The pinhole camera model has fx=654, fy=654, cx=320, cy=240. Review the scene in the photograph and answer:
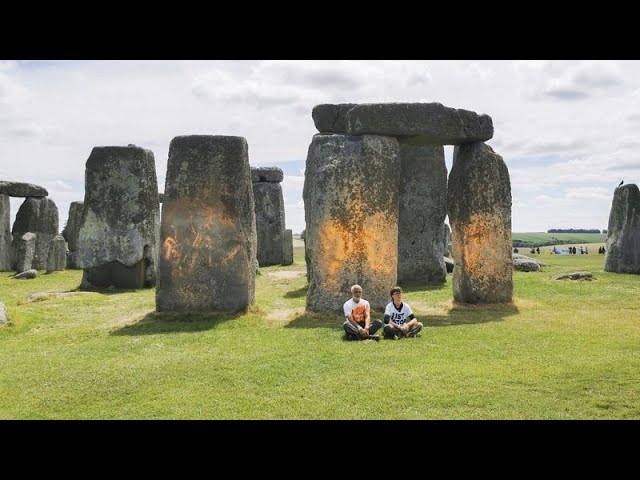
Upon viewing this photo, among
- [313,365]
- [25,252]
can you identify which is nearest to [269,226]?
[25,252]

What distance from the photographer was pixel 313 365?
313 inches

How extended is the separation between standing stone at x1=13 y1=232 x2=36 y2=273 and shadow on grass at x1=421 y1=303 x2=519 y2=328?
1587 cm

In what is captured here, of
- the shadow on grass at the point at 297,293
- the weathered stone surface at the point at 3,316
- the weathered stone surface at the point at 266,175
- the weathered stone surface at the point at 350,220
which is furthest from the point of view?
the weathered stone surface at the point at 266,175

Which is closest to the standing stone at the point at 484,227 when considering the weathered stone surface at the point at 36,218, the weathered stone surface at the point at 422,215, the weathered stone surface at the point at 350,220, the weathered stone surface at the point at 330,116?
the weathered stone surface at the point at 350,220

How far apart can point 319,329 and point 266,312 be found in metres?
2.29

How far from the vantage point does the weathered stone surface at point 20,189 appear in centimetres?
2441

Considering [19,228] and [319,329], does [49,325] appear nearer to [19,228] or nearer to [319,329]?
[319,329]

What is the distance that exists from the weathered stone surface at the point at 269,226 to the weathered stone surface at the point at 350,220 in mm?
14432

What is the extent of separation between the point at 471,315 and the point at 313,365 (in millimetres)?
5190

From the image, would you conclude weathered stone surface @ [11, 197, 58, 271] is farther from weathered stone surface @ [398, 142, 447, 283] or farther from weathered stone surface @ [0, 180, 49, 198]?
weathered stone surface @ [398, 142, 447, 283]

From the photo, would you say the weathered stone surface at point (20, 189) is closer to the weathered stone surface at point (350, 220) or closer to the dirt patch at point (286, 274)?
the dirt patch at point (286, 274)

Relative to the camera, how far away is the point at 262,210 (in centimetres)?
2644

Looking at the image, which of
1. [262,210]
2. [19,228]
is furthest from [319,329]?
[19,228]

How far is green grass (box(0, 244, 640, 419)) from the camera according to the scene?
6.21 metres
